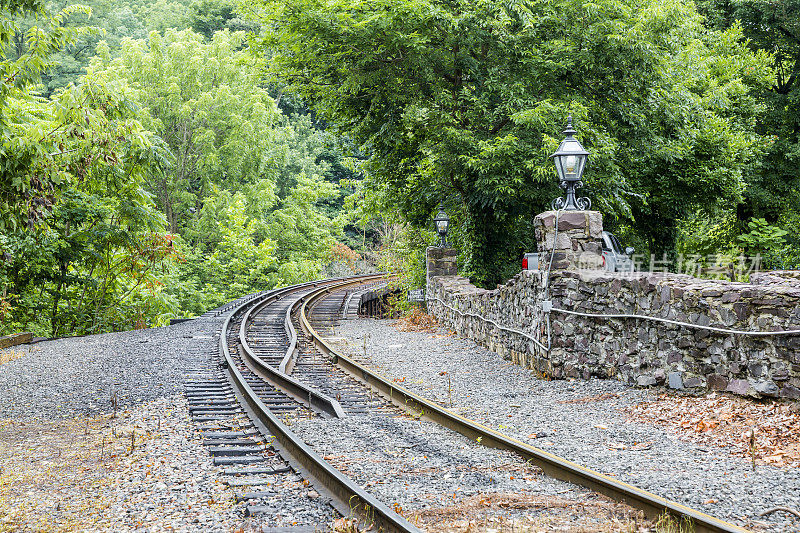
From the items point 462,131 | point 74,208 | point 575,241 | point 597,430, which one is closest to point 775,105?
point 462,131

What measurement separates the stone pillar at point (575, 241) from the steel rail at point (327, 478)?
15.8 feet

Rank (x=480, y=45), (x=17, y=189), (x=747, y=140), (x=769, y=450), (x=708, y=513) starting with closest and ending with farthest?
(x=708, y=513) → (x=769, y=450) → (x=17, y=189) → (x=480, y=45) → (x=747, y=140)

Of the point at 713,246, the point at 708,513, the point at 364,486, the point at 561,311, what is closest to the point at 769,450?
the point at 708,513

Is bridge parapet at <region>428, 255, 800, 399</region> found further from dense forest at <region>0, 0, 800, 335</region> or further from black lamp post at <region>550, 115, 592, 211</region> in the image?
dense forest at <region>0, 0, 800, 335</region>

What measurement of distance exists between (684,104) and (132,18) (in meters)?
43.6

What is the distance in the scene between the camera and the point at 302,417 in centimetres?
819

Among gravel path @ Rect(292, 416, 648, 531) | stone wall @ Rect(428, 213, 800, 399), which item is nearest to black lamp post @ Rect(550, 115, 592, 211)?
stone wall @ Rect(428, 213, 800, 399)

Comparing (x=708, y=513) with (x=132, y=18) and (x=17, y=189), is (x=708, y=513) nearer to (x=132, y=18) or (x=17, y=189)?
(x=17, y=189)

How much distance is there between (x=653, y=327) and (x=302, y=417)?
446 centimetres

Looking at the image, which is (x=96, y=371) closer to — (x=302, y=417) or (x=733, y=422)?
(x=302, y=417)

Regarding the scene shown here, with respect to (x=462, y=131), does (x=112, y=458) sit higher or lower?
lower

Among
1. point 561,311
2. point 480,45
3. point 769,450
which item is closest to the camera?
point 769,450

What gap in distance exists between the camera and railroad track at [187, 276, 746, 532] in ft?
16.3

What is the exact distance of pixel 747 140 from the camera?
21859 mm
